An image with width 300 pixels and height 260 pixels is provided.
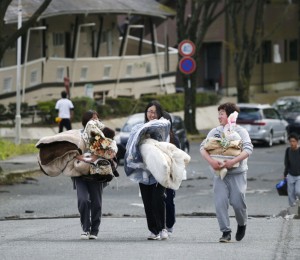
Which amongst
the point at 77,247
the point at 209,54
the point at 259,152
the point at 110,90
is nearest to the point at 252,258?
the point at 77,247

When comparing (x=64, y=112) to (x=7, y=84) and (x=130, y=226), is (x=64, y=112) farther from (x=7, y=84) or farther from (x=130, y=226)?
(x=130, y=226)

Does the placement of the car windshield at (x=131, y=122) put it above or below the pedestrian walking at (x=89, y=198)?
below

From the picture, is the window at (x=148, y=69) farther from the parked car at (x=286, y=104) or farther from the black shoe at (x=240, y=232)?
the black shoe at (x=240, y=232)

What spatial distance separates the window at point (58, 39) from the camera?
158ft

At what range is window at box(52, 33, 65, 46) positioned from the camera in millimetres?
48094

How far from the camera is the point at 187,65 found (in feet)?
128

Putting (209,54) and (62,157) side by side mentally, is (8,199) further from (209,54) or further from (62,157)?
(209,54)

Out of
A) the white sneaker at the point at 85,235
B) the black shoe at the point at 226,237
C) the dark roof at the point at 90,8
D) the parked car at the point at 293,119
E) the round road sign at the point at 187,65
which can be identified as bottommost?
the parked car at the point at 293,119

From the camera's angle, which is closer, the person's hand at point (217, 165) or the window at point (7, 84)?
Answer: the person's hand at point (217, 165)

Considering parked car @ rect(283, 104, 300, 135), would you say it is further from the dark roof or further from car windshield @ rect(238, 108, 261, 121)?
the dark roof

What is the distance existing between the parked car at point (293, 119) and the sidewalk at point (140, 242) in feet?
88.7

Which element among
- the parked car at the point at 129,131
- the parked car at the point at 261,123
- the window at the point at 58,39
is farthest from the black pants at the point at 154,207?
A: the window at the point at 58,39

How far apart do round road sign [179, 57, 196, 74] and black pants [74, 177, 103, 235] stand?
24.8 m

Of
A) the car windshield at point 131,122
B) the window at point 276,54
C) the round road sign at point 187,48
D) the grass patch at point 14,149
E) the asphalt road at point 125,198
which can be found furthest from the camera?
the window at point 276,54
